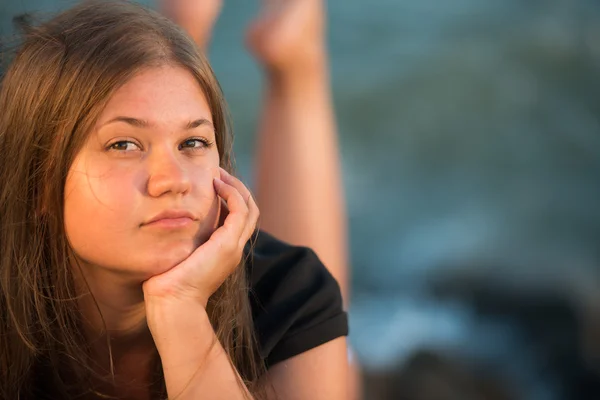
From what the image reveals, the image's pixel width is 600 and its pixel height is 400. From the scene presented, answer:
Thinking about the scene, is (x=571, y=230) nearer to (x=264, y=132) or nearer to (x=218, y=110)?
(x=264, y=132)

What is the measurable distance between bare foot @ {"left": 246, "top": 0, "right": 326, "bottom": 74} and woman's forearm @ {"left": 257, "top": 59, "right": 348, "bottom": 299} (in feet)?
0.07

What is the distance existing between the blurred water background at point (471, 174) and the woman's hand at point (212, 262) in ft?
2.72

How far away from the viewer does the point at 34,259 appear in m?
0.78

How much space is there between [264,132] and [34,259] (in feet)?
2.09

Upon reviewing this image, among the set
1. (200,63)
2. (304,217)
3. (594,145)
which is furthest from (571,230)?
(200,63)

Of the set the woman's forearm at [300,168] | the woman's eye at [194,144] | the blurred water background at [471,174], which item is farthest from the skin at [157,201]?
the blurred water background at [471,174]

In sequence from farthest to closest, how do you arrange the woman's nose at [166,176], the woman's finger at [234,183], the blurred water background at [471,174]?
1. the blurred water background at [471,174]
2. the woman's finger at [234,183]
3. the woman's nose at [166,176]

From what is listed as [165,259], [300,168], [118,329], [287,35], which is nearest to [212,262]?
[165,259]

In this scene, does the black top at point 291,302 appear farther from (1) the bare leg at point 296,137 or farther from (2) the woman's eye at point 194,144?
(1) the bare leg at point 296,137

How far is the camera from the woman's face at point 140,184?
698mm

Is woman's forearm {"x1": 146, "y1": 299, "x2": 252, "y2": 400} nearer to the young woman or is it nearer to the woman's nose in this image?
the young woman

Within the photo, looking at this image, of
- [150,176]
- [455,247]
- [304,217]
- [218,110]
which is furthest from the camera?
[455,247]

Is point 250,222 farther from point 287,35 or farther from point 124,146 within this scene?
point 287,35

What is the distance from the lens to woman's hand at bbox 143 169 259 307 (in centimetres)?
71
